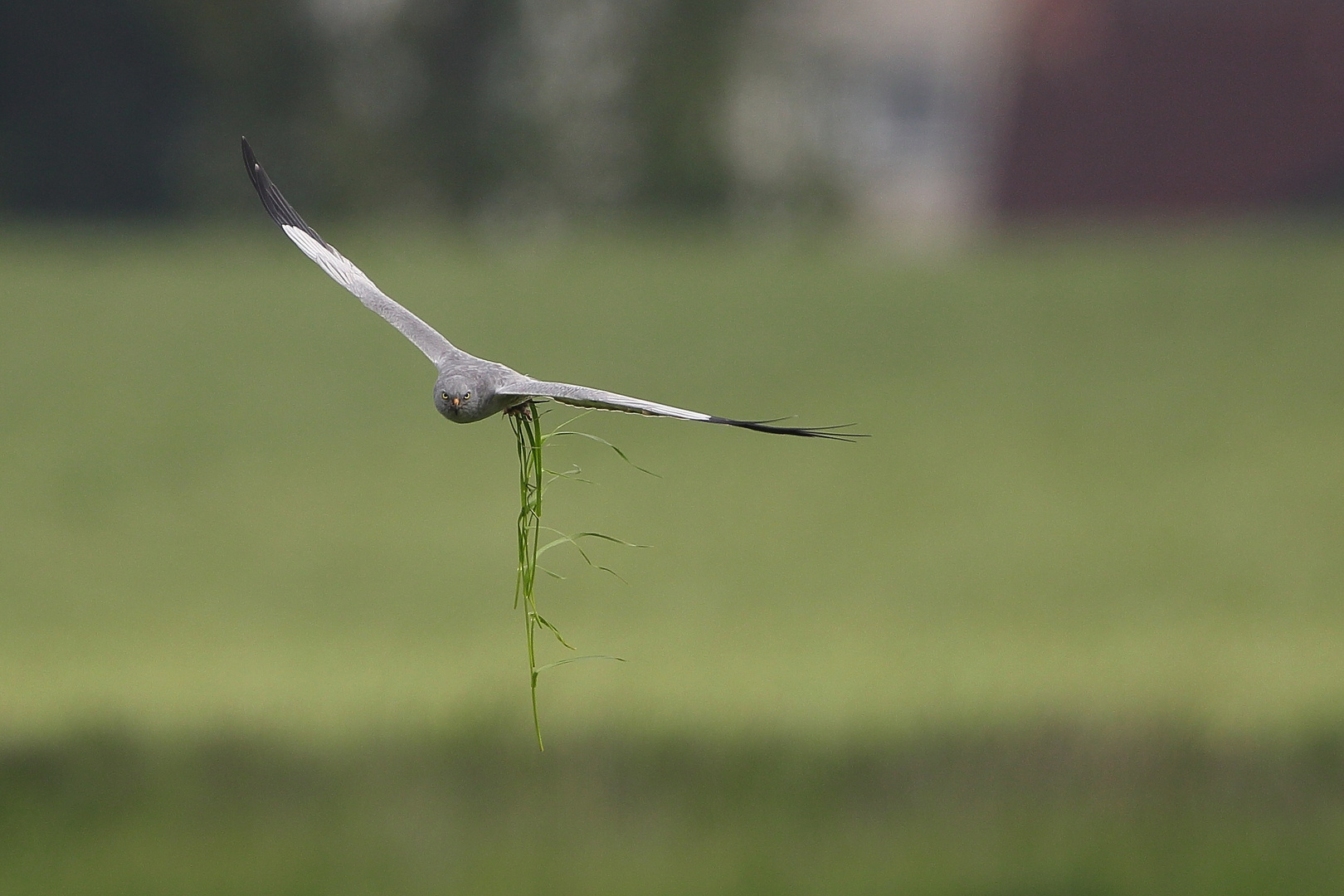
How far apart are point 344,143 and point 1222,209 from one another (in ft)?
51.3

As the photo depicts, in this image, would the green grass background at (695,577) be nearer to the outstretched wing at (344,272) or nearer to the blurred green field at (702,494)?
the blurred green field at (702,494)

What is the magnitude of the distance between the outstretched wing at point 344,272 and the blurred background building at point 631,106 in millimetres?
23804

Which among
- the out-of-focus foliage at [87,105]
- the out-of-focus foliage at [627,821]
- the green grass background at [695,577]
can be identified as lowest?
the out-of-focus foliage at [627,821]

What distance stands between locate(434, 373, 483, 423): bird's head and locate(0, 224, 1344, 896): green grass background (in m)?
5.63

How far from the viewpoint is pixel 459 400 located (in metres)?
1.97

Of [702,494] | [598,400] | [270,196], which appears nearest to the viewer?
[598,400]

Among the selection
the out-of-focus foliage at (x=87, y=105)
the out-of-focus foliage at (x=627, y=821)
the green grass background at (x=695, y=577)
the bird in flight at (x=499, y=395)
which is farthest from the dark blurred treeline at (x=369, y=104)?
the bird in flight at (x=499, y=395)

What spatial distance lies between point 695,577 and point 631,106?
19122 millimetres

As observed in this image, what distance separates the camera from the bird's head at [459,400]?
1.96m

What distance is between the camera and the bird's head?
196cm

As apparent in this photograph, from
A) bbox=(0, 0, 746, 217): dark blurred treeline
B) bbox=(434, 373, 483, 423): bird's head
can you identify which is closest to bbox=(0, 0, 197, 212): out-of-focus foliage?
bbox=(0, 0, 746, 217): dark blurred treeline

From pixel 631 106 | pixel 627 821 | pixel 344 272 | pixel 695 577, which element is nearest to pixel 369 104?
pixel 631 106

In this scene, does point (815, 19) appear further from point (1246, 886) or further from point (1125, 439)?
point (1246, 886)

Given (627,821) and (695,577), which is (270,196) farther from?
(695,577)
